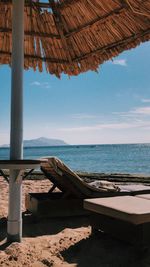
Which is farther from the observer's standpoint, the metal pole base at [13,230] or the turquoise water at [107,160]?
the turquoise water at [107,160]

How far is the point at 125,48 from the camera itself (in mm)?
4484

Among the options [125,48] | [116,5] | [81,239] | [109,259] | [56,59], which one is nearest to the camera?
[109,259]

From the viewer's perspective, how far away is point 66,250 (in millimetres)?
3338

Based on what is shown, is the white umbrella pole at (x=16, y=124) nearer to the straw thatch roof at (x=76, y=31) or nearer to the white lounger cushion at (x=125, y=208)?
the white lounger cushion at (x=125, y=208)

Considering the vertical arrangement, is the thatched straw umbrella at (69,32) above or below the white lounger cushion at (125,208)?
above

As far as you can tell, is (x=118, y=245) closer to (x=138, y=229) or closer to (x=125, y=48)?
(x=138, y=229)

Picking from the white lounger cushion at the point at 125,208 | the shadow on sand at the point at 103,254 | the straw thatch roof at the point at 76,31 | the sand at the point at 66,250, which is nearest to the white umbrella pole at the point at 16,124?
the sand at the point at 66,250

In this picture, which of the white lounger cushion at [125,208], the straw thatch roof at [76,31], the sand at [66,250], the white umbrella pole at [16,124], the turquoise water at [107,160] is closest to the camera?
the white lounger cushion at [125,208]

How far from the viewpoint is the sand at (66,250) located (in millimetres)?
2945

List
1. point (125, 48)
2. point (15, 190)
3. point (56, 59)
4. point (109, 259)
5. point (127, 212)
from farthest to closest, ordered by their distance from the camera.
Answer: point (56, 59), point (125, 48), point (15, 190), point (109, 259), point (127, 212)

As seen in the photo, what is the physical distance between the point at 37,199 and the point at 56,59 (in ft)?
6.55

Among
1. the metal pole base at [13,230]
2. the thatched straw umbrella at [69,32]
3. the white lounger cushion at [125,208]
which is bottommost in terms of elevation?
the metal pole base at [13,230]

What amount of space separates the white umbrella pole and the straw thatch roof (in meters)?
0.99

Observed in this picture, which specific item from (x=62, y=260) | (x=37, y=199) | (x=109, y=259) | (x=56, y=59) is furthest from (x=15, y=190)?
(x=56, y=59)
